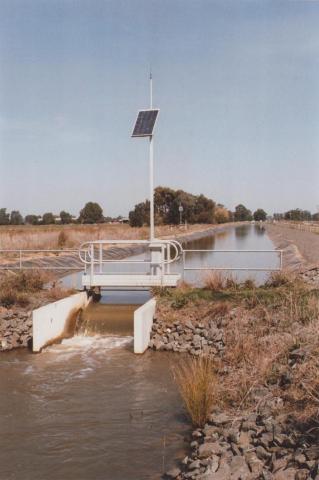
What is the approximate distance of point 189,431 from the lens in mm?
8297

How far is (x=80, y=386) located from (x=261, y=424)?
4.22 metres

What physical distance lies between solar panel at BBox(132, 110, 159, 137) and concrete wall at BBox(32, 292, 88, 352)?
5154mm

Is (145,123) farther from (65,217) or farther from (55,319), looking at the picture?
(65,217)

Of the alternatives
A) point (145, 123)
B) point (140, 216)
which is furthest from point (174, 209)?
point (145, 123)

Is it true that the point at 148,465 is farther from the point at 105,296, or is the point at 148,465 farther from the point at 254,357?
the point at 105,296

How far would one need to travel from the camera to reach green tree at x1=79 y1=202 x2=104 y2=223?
108 m

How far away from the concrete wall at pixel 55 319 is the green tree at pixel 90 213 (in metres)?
93.3

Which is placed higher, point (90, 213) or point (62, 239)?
point (90, 213)

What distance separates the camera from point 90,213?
108125 mm

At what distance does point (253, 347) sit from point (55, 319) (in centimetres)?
543

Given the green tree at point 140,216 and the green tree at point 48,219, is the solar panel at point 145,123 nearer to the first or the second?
the green tree at point 140,216

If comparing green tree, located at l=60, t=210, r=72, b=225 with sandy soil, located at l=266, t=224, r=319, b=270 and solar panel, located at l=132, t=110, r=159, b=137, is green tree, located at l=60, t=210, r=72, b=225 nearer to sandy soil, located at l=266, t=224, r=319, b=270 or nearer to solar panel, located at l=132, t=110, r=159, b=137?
sandy soil, located at l=266, t=224, r=319, b=270

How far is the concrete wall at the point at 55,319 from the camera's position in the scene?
1298cm

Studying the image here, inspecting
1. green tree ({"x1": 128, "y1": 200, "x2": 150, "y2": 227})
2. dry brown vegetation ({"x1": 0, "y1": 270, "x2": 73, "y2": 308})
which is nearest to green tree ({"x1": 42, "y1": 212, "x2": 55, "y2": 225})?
green tree ({"x1": 128, "y1": 200, "x2": 150, "y2": 227})
